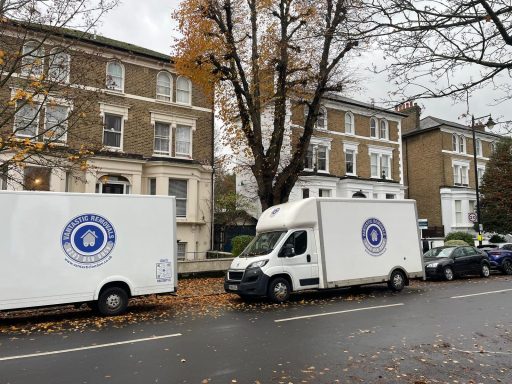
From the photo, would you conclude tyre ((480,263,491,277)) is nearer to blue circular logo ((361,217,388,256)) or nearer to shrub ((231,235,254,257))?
blue circular logo ((361,217,388,256))

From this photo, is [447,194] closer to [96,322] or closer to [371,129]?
[371,129]

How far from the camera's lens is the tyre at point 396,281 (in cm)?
1455

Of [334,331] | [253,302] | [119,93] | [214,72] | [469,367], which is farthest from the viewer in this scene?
[119,93]

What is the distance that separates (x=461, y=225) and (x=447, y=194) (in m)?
3.03

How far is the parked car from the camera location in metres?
18.6

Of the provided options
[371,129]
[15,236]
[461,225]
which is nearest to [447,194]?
[461,225]

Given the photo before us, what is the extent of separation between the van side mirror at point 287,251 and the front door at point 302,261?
0.03 meters

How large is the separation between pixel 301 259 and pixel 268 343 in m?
5.48

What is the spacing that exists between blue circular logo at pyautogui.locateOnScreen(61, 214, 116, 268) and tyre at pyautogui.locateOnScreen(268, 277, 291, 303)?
4509 mm

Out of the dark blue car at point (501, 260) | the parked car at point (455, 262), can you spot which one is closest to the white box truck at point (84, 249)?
the parked car at point (455, 262)

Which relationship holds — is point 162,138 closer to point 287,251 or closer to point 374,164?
point 287,251

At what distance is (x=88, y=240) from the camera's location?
414 inches

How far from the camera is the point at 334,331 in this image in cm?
857

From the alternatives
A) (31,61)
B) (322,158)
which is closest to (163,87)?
(31,61)
